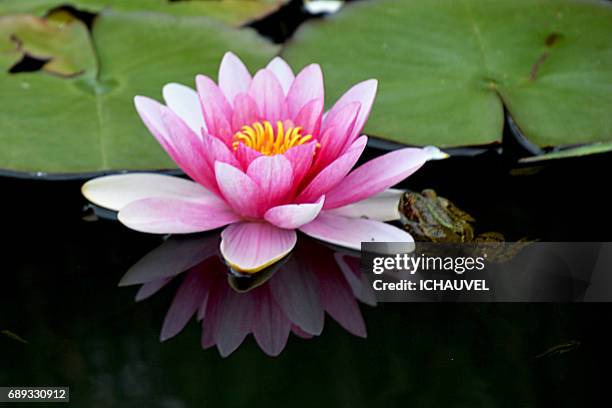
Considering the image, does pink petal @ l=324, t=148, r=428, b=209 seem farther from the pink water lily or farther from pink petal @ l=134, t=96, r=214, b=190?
pink petal @ l=134, t=96, r=214, b=190

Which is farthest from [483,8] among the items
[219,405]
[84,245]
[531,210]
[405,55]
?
[219,405]

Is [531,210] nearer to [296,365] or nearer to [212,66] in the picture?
[296,365]

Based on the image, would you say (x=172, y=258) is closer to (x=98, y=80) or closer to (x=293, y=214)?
(x=293, y=214)

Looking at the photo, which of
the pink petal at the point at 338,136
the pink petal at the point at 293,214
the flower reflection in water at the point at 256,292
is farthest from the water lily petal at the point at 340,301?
the pink petal at the point at 338,136

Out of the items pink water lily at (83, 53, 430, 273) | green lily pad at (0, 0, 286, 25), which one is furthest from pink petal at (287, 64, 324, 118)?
green lily pad at (0, 0, 286, 25)

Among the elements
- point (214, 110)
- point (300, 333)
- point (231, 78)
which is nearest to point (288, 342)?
point (300, 333)

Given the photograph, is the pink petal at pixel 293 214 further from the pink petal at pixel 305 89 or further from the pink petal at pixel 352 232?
the pink petal at pixel 305 89
